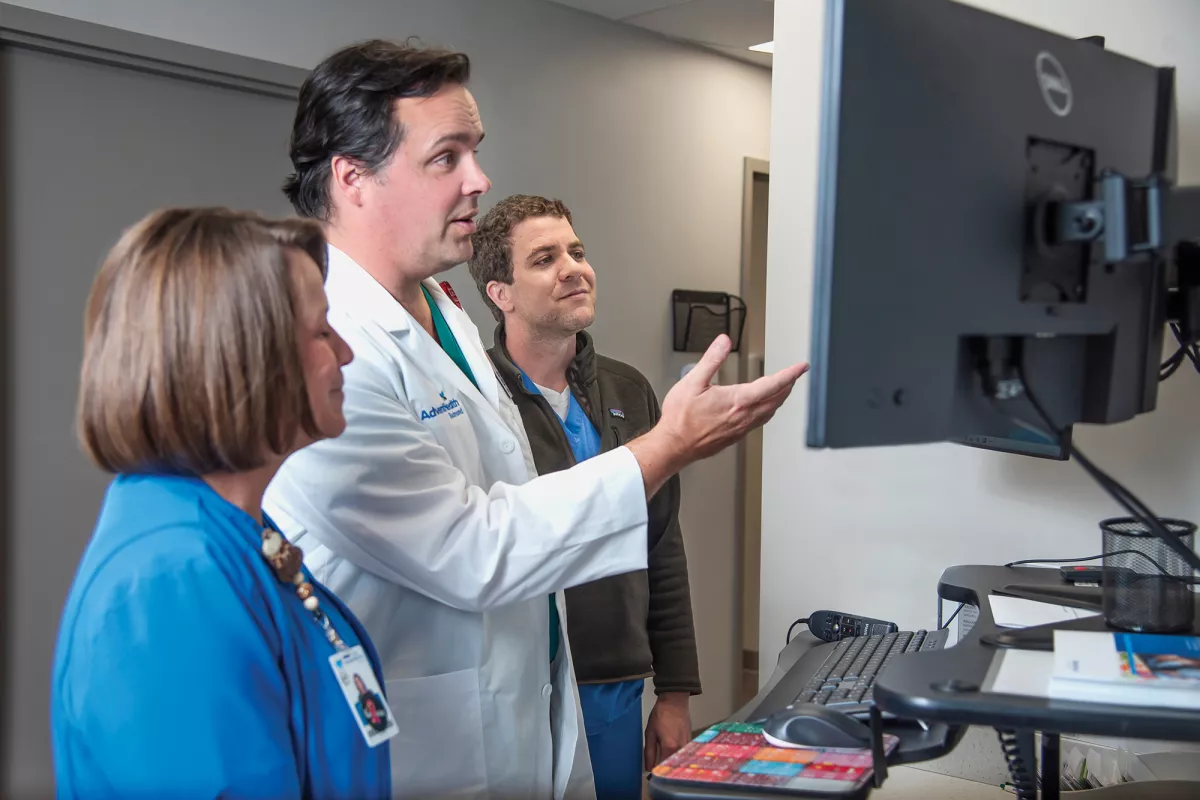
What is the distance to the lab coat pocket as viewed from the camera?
Result: 4.28ft

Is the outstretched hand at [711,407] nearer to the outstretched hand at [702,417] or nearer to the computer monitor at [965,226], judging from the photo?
the outstretched hand at [702,417]

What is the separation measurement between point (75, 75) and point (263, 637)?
2048 millimetres

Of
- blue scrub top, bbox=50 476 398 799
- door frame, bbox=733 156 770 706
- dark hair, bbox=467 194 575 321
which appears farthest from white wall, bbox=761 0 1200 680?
door frame, bbox=733 156 770 706

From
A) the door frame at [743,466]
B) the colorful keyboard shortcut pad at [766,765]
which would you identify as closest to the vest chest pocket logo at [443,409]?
the colorful keyboard shortcut pad at [766,765]

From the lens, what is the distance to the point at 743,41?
392cm

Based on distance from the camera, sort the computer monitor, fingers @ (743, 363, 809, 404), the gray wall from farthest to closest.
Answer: the gray wall → fingers @ (743, 363, 809, 404) → the computer monitor

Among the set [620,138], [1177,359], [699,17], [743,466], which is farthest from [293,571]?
[743,466]

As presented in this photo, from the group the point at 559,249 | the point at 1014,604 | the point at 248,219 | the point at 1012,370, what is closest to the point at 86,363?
the point at 248,219

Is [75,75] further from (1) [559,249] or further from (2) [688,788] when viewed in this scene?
(2) [688,788]

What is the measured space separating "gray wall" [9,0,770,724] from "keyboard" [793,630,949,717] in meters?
2.09

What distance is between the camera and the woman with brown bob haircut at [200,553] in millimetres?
860

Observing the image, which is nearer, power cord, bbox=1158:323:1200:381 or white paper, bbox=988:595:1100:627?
white paper, bbox=988:595:1100:627

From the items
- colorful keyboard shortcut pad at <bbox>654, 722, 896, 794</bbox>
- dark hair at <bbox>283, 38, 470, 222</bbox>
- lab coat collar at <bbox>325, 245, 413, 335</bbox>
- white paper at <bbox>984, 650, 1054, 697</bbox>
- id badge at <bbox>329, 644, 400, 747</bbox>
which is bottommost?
colorful keyboard shortcut pad at <bbox>654, 722, 896, 794</bbox>

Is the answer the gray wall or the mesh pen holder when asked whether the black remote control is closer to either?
the mesh pen holder
